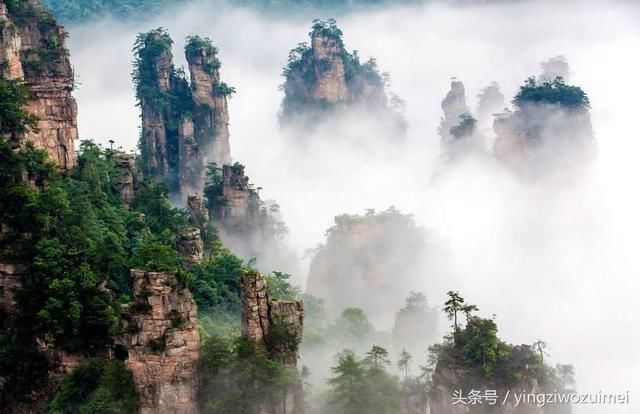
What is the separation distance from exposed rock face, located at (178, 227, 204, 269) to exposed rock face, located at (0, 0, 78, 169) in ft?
23.4

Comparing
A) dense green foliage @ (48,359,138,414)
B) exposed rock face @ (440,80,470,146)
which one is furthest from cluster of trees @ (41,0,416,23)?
dense green foliage @ (48,359,138,414)

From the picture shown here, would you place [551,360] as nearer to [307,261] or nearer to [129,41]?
[307,261]

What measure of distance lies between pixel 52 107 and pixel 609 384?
34.3m

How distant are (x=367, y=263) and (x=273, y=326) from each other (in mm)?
35458

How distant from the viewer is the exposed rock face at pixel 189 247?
5650 centimetres

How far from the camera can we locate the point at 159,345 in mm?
40875

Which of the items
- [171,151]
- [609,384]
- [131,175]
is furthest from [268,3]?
[609,384]

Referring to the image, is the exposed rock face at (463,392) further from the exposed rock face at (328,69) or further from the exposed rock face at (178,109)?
the exposed rock face at (328,69)

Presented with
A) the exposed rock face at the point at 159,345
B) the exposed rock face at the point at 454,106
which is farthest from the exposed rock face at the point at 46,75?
the exposed rock face at the point at 454,106

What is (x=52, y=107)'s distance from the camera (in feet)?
183

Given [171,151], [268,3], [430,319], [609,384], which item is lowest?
[609,384]

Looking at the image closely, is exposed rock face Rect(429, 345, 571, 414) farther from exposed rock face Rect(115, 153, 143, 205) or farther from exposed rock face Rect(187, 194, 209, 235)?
exposed rock face Rect(115, 153, 143, 205)

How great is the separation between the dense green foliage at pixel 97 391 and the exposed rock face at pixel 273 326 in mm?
5142

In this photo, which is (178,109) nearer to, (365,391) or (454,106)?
(454,106)
